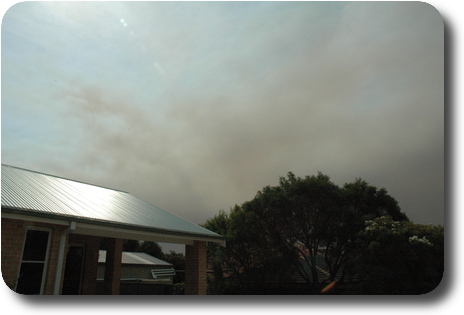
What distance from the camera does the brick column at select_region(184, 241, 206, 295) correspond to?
29.0 feet

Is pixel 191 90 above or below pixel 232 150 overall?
above

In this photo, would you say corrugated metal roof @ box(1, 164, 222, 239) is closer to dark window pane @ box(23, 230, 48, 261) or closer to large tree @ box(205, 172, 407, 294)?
dark window pane @ box(23, 230, 48, 261)

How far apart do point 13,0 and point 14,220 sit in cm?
390

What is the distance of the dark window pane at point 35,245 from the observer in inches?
229

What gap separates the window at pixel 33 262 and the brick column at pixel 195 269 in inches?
150

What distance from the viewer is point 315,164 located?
7031mm

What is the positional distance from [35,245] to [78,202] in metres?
1.49

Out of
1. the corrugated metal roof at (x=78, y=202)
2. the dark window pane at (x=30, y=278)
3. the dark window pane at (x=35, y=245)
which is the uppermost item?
the corrugated metal roof at (x=78, y=202)

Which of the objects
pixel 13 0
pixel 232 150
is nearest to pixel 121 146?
pixel 232 150

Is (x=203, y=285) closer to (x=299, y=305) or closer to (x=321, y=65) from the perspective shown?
(x=299, y=305)

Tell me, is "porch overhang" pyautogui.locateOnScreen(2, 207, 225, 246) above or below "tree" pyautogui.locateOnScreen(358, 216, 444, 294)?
above

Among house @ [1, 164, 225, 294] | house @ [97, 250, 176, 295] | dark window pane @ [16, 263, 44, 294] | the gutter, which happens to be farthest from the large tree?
house @ [97, 250, 176, 295]

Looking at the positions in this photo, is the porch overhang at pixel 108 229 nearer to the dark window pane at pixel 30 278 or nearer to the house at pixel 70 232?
the house at pixel 70 232

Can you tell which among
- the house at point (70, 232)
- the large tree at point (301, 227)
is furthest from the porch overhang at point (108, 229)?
the large tree at point (301, 227)
